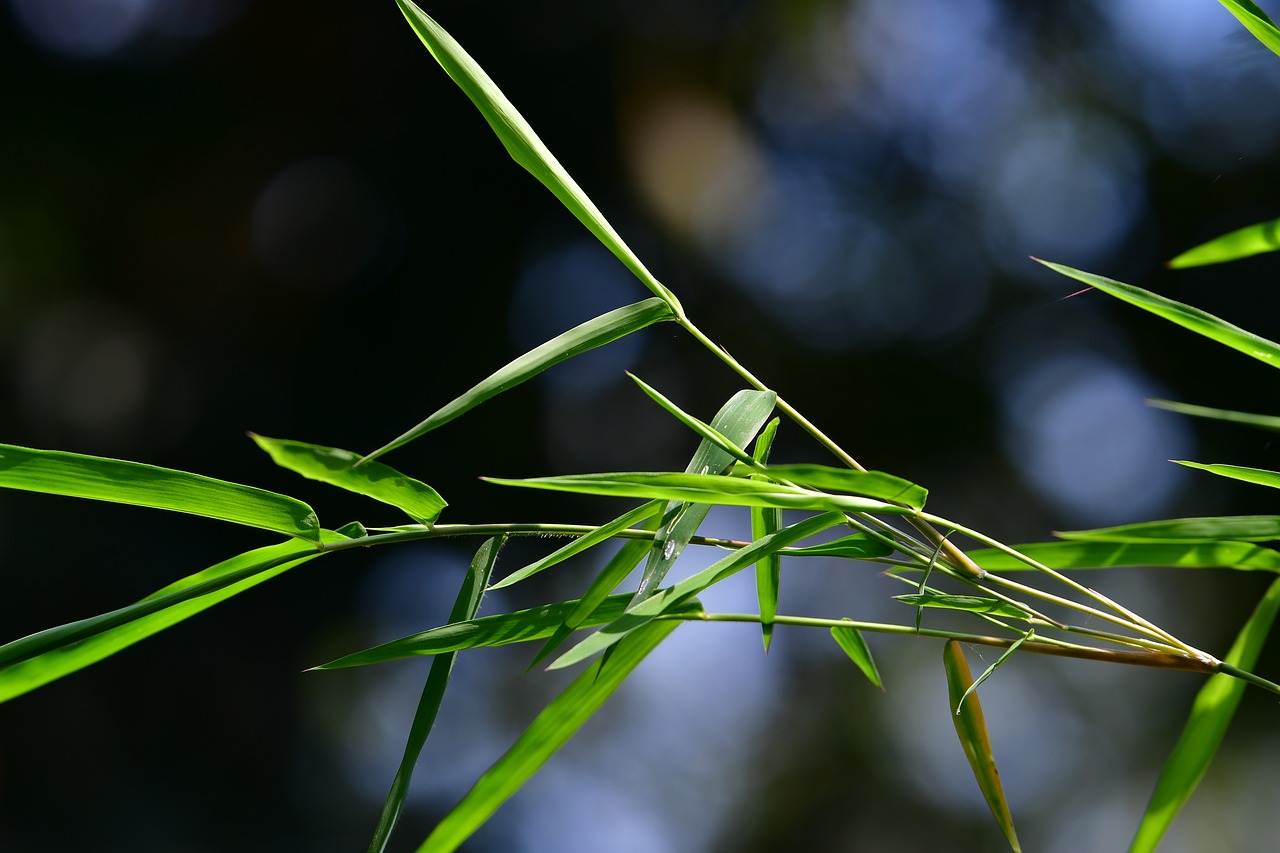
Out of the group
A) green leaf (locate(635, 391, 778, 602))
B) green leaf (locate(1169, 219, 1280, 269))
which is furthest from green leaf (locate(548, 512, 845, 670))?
green leaf (locate(1169, 219, 1280, 269))

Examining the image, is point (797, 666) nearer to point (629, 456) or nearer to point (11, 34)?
point (629, 456)

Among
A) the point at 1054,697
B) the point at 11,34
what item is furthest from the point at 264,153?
the point at 1054,697

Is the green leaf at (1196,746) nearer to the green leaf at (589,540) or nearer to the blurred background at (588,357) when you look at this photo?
the green leaf at (589,540)

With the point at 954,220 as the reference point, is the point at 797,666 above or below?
below

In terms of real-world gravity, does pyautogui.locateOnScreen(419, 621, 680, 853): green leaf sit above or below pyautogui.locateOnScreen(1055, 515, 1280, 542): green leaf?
below

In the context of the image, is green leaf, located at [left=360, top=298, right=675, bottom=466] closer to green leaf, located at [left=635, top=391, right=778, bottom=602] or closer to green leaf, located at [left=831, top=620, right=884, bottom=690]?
green leaf, located at [left=635, top=391, right=778, bottom=602]
